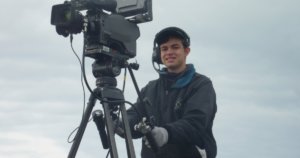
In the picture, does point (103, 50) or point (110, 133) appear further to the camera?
point (103, 50)

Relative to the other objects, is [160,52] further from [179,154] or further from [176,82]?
[179,154]

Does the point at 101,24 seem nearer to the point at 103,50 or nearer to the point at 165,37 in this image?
the point at 103,50

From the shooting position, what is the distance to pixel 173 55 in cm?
619

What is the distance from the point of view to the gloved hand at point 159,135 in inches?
205

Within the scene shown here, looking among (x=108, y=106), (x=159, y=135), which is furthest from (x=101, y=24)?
(x=159, y=135)

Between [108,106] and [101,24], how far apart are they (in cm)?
76

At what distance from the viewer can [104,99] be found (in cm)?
513

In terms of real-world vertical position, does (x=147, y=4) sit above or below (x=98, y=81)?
above

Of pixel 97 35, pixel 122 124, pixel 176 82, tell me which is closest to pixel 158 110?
pixel 176 82

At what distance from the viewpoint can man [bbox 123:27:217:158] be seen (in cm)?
557

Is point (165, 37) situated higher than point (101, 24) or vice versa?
point (101, 24)

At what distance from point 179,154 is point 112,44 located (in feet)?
4.34

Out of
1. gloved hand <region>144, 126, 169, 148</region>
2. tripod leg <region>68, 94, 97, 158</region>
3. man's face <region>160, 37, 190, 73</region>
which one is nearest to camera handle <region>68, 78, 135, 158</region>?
tripod leg <region>68, 94, 97, 158</region>

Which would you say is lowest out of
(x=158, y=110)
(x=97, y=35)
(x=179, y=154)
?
(x=179, y=154)
